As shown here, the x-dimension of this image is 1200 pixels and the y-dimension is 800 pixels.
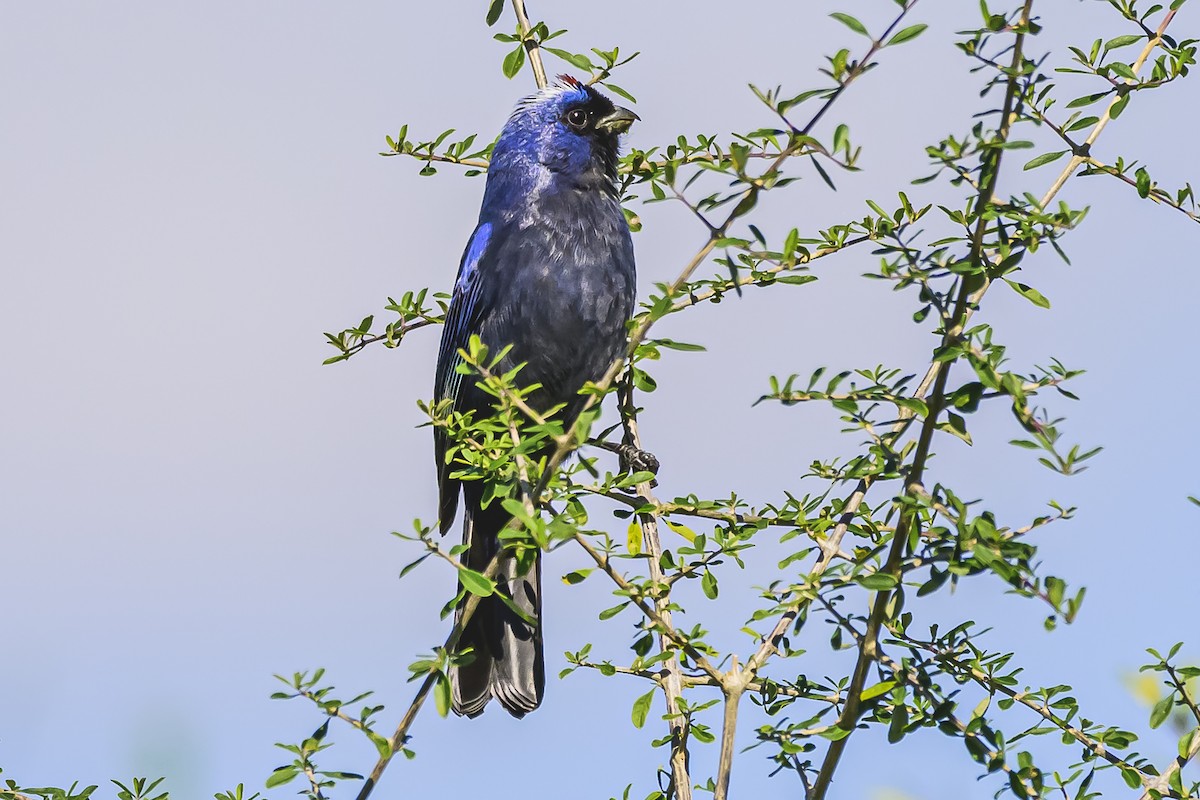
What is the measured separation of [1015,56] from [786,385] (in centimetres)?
69

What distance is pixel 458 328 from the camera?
212 inches

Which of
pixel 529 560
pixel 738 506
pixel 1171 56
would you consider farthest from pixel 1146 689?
pixel 529 560

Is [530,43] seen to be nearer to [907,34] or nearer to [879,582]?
[907,34]

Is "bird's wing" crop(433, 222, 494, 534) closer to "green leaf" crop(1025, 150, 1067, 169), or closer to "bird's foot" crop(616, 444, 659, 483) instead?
"bird's foot" crop(616, 444, 659, 483)

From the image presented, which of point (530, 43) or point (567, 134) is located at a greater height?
point (567, 134)

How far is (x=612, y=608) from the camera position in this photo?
110 inches

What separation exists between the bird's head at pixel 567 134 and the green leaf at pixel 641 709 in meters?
2.93

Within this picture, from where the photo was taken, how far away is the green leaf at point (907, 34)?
7.31 feet

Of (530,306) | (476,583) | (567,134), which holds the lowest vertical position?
(476,583)

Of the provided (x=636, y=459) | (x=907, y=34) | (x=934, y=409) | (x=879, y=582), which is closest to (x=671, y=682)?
(x=879, y=582)

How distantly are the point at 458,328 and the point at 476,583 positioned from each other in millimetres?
2912

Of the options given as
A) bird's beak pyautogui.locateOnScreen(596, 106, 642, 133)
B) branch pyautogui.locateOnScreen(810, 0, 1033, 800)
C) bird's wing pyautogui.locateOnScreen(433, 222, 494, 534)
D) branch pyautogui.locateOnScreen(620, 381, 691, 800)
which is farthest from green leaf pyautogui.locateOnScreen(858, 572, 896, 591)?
bird's beak pyautogui.locateOnScreen(596, 106, 642, 133)

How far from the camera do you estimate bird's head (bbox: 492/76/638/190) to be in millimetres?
5422

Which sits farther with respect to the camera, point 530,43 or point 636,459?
point 636,459
